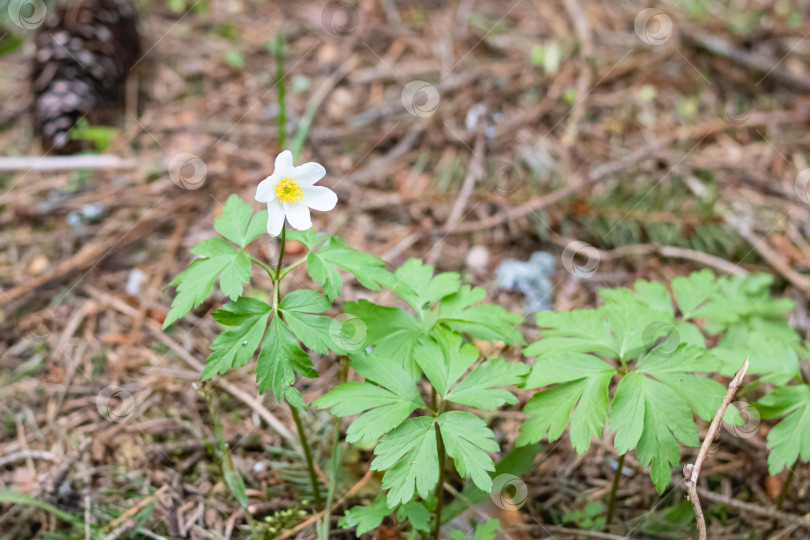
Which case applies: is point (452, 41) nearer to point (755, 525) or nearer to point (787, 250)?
point (787, 250)

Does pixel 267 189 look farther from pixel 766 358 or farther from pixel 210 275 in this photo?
pixel 766 358

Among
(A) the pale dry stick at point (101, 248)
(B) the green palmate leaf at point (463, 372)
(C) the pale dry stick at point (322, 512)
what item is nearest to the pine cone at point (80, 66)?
(A) the pale dry stick at point (101, 248)

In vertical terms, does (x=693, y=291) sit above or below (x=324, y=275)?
below

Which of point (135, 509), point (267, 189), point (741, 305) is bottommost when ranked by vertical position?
point (135, 509)

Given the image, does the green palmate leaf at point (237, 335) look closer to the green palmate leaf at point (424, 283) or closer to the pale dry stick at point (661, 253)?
the green palmate leaf at point (424, 283)

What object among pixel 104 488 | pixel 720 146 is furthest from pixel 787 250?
pixel 104 488

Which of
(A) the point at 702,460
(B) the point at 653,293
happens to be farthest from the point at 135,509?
(B) the point at 653,293

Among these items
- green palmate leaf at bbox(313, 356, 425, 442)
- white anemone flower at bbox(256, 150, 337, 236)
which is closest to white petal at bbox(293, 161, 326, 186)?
white anemone flower at bbox(256, 150, 337, 236)
